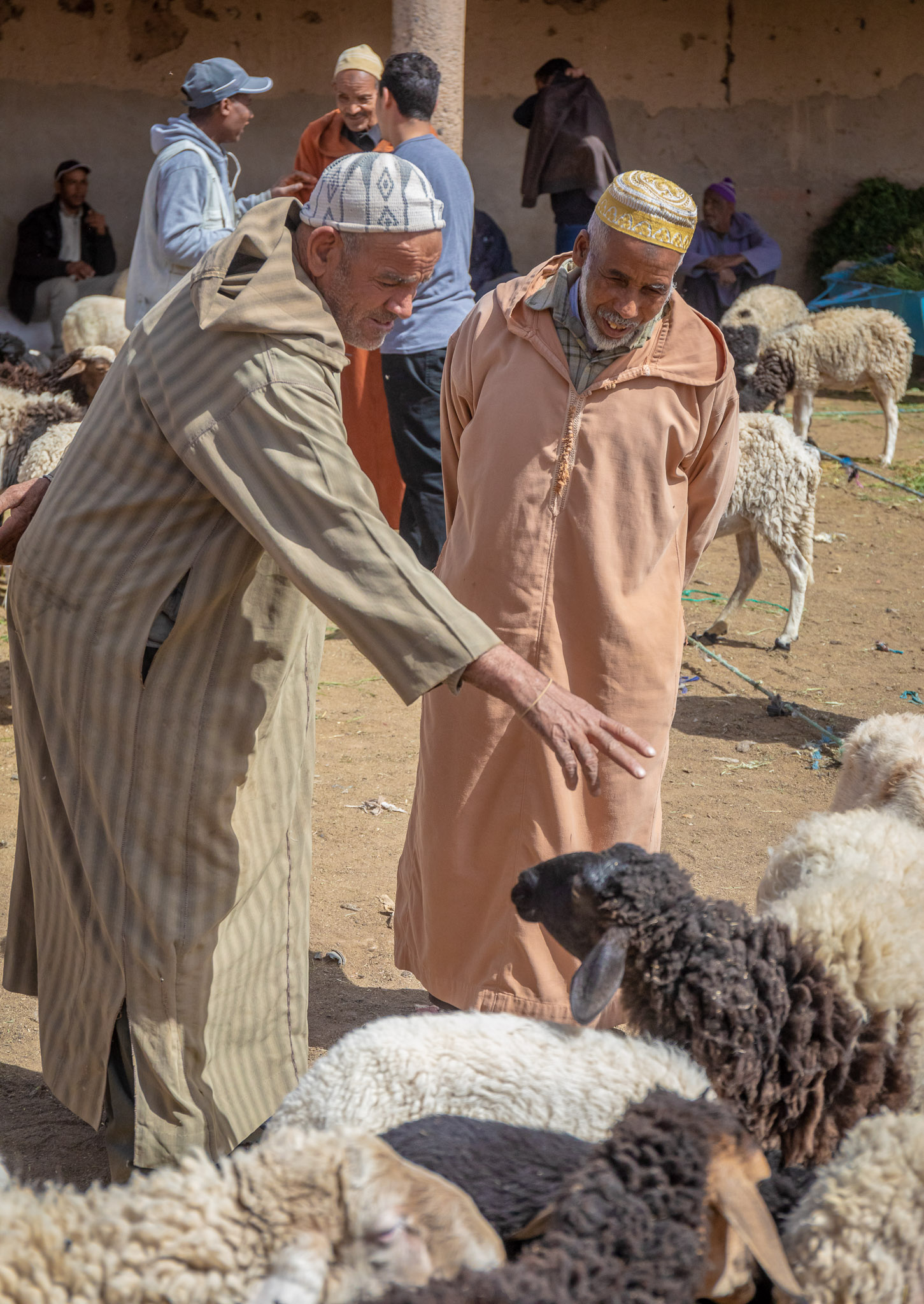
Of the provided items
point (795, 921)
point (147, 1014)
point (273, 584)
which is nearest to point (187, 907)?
point (147, 1014)

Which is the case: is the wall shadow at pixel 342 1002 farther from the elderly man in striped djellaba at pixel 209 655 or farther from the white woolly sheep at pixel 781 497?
the white woolly sheep at pixel 781 497

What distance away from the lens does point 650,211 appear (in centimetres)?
271

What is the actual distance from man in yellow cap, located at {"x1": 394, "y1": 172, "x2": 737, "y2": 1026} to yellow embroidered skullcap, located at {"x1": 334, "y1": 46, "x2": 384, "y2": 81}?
4.37 m

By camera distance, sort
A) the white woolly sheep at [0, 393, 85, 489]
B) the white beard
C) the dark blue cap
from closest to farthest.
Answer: the white beard < the dark blue cap < the white woolly sheep at [0, 393, 85, 489]

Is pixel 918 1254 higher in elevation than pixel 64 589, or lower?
lower

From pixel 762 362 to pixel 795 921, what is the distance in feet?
29.9

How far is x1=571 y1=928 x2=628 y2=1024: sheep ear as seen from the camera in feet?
6.23

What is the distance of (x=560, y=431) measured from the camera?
2906 millimetres

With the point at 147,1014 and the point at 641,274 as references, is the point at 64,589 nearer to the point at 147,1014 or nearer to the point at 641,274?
the point at 147,1014

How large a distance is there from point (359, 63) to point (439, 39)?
0.81m

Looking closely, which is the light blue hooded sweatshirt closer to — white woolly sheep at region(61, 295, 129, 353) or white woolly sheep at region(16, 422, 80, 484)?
white woolly sheep at region(16, 422, 80, 484)

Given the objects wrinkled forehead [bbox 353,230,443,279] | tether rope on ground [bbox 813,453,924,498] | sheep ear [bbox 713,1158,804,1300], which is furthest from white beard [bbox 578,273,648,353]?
tether rope on ground [bbox 813,453,924,498]

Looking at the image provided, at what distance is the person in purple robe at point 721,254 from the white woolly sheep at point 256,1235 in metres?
11.1

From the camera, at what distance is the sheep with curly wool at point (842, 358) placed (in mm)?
10734
